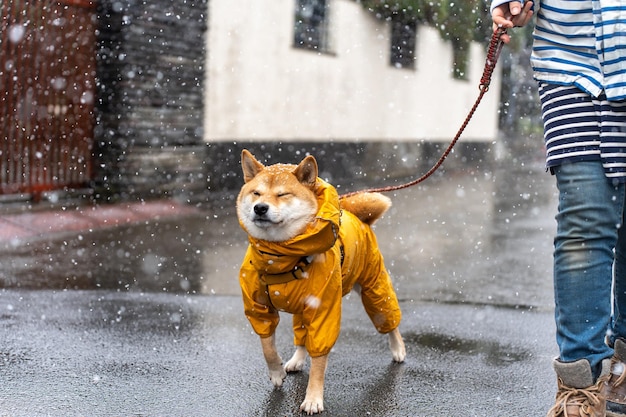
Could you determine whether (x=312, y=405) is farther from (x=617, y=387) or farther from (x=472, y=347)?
(x=472, y=347)

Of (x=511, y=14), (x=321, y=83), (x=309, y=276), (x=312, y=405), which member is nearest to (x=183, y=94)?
(x=321, y=83)

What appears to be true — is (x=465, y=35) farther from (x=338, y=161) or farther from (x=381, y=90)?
(x=338, y=161)

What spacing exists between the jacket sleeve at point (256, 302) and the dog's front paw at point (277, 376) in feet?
0.62

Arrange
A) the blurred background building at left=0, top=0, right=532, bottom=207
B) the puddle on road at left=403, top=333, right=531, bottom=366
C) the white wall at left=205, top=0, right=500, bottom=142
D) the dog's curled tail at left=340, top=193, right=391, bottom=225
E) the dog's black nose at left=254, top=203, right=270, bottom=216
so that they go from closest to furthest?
the dog's black nose at left=254, top=203, right=270, bottom=216 → the dog's curled tail at left=340, top=193, right=391, bottom=225 → the puddle on road at left=403, top=333, right=531, bottom=366 → the blurred background building at left=0, top=0, right=532, bottom=207 → the white wall at left=205, top=0, right=500, bottom=142

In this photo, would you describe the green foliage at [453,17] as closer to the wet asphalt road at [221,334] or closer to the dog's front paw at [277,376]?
the wet asphalt road at [221,334]

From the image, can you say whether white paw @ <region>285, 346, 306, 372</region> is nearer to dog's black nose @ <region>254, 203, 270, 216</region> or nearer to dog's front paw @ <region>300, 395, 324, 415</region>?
dog's front paw @ <region>300, 395, 324, 415</region>

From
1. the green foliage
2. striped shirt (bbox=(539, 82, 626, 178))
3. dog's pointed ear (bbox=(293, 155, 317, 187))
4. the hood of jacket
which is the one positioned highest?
the green foliage

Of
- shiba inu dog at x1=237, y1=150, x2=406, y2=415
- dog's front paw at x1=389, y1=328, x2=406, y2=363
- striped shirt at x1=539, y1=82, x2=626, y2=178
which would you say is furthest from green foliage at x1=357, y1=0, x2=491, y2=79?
striped shirt at x1=539, y1=82, x2=626, y2=178

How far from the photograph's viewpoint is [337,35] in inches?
605

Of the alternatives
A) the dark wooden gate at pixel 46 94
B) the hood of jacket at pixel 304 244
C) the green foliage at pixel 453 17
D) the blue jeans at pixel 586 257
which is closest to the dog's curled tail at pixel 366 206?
the hood of jacket at pixel 304 244

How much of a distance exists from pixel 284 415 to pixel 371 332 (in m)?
1.45

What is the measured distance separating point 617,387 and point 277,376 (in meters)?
1.40

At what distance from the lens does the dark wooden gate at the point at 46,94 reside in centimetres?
951

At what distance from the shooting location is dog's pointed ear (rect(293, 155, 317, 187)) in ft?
10.1
